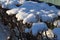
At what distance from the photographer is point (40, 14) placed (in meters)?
7.23

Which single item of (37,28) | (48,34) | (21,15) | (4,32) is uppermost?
(37,28)

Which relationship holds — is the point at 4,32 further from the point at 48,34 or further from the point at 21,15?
the point at 48,34

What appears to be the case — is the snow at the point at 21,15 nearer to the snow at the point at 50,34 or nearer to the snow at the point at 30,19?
the snow at the point at 30,19

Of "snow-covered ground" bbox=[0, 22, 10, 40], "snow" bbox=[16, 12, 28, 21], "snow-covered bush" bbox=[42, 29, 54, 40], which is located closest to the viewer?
"snow-covered bush" bbox=[42, 29, 54, 40]

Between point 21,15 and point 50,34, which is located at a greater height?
point 50,34

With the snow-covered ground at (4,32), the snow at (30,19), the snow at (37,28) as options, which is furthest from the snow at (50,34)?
the snow-covered ground at (4,32)

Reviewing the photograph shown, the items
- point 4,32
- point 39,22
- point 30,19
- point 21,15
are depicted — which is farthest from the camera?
point 4,32

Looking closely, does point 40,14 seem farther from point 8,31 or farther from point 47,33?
point 8,31

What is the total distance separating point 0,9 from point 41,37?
14.1ft

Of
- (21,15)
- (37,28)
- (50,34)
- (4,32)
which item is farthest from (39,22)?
(4,32)

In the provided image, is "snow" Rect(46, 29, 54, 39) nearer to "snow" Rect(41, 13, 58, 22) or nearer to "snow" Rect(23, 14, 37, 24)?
"snow" Rect(41, 13, 58, 22)


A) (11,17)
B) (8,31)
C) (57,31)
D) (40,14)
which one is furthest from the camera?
(8,31)

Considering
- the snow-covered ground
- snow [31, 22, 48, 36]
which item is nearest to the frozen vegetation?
snow [31, 22, 48, 36]

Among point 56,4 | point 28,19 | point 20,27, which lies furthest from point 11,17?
point 56,4
